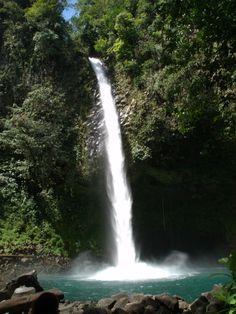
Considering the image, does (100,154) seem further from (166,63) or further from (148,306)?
(148,306)

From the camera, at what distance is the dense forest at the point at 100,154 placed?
19.7 metres

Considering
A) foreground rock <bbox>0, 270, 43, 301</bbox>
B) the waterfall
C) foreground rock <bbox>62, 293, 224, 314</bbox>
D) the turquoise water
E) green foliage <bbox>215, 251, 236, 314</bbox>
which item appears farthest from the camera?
the waterfall

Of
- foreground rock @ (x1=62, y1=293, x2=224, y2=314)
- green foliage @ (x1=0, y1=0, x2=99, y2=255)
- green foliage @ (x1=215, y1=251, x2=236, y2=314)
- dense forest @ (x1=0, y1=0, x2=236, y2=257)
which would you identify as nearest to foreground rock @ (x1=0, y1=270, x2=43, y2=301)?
foreground rock @ (x1=62, y1=293, x2=224, y2=314)

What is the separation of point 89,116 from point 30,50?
6.23m

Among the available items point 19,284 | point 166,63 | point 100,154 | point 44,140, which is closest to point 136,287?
point 19,284

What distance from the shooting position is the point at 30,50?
25.7 meters

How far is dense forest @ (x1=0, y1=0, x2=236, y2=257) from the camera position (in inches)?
776

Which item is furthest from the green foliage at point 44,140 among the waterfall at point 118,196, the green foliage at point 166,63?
the green foliage at point 166,63

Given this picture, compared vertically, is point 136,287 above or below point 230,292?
below

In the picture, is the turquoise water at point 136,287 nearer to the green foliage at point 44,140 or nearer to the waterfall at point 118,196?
the waterfall at point 118,196

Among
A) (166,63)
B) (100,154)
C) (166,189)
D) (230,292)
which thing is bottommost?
(230,292)

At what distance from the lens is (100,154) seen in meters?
20.7

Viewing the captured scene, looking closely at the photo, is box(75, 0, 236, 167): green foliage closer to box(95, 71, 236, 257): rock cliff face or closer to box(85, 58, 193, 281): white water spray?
box(95, 71, 236, 257): rock cliff face

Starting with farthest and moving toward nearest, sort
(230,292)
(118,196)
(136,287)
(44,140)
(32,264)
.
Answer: (44,140) → (118,196) → (32,264) → (136,287) → (230,292)
